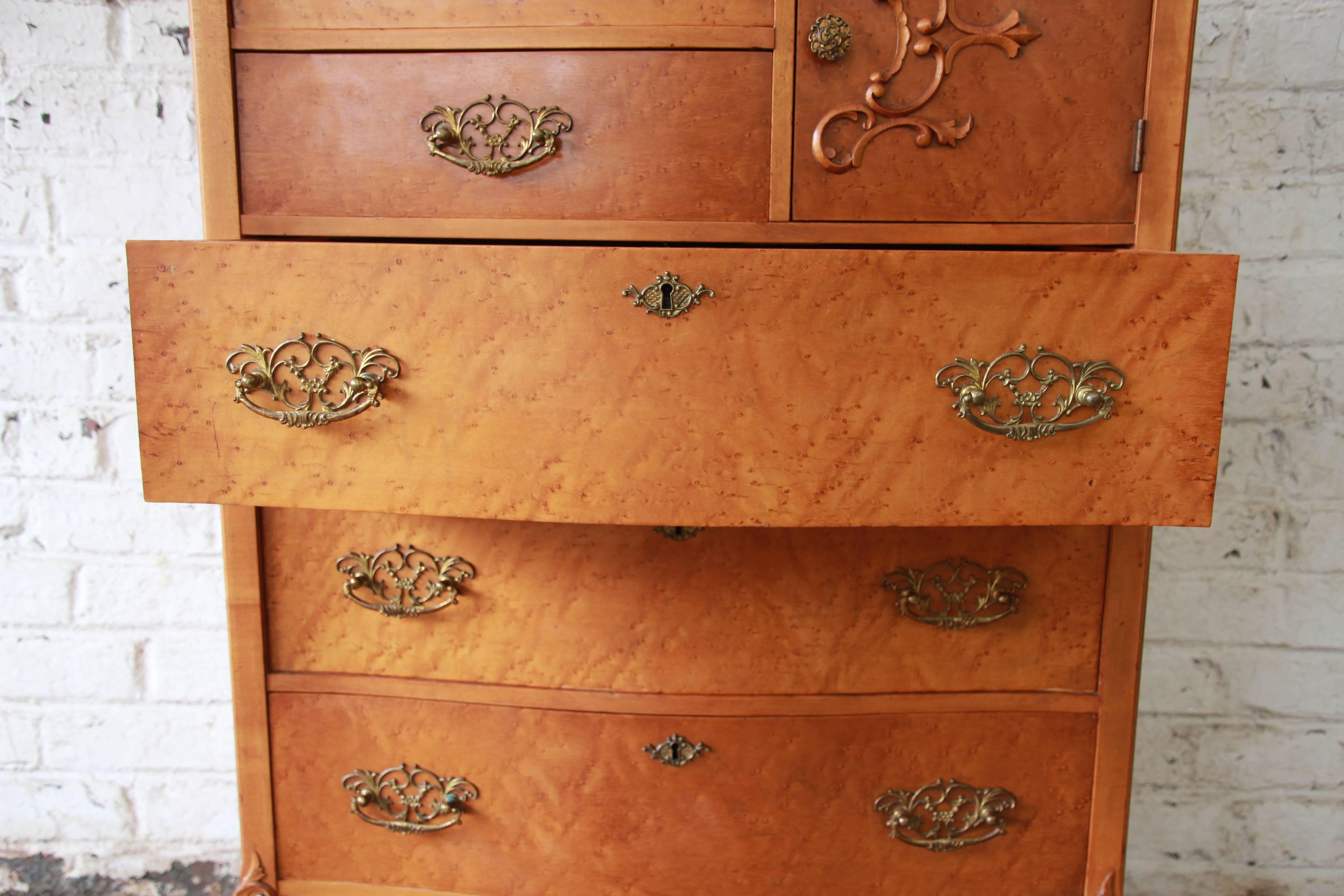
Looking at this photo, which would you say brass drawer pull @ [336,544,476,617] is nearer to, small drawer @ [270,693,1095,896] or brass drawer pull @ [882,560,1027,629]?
small drawer @ [270,693,1095,896]

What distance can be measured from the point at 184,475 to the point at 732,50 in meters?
0.51

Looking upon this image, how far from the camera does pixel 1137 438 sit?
535 mm

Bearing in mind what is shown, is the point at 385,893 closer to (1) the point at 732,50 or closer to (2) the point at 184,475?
(2) the point at 184,475

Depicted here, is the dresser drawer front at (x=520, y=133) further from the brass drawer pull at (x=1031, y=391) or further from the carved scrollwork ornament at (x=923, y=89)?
the brass drawer pull at (x=1031, y=391)

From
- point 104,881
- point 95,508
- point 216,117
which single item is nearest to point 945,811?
point 216,117

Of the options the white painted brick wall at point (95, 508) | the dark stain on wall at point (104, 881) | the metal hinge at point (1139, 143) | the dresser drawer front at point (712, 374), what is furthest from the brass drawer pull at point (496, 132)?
Result: the dark stain on wall at point (104, 881)

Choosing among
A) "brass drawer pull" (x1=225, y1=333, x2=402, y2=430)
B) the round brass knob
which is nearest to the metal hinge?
the round brass knob

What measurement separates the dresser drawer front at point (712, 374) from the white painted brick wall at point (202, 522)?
67 cm

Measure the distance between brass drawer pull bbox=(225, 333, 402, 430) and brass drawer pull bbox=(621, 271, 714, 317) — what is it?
0.57ft

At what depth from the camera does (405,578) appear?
714 millimetres

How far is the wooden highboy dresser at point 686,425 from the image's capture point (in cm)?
53

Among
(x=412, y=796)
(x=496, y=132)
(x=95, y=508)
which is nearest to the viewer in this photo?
(x=496, y=132)

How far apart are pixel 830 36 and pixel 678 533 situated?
0.41m

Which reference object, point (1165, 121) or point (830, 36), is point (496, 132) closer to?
point (830, 36)
